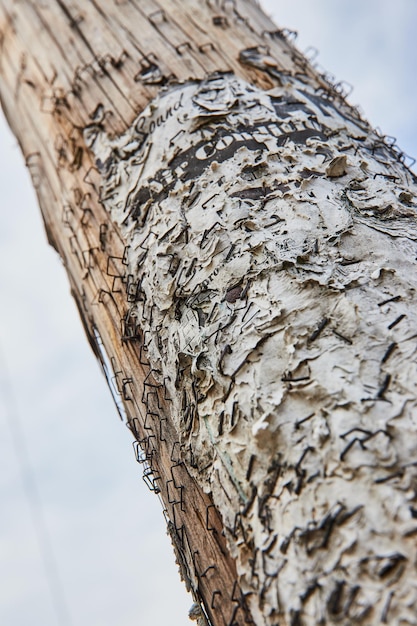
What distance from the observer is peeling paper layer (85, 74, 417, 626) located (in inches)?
32.2

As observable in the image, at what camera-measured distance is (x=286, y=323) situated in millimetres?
1063

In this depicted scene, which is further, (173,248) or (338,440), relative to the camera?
(173,248)

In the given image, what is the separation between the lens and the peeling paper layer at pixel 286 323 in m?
0.82

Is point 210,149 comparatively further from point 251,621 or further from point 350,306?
point 251,621

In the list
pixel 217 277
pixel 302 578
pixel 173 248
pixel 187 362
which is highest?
pixel 173 248

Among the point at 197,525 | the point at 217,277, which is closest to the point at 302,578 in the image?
the point at 197,525

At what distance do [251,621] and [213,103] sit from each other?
1.31 m

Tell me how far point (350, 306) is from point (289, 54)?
4.48ft

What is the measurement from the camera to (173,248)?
1362 millimetres

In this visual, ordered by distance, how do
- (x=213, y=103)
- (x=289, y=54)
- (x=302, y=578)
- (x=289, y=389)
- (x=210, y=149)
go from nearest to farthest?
(x=302, y=578) → (x=289, y=389) → (x=210, y=149) → (x=213, y=103) → (x=289, y=54)

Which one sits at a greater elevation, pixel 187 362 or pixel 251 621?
pixel 187 362

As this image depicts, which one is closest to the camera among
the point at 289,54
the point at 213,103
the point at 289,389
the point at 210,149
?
the point at 289,389

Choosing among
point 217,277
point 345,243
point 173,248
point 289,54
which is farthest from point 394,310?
point 289,54

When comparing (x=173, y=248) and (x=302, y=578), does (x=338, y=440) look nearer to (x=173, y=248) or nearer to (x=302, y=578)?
(x=302, y=578)
